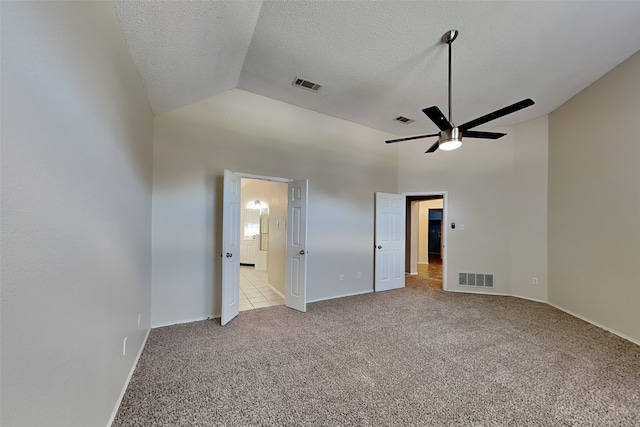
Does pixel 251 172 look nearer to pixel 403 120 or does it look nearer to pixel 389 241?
pixel 403 120

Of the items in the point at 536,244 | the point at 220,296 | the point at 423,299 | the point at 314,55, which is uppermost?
the point at 314,55

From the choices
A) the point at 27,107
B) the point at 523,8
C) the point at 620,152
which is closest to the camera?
the point at 27,107

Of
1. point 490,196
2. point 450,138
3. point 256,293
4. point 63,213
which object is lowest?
point 256,293

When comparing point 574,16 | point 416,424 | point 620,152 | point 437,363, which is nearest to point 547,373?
point 437,363

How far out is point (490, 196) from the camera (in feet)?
16.4

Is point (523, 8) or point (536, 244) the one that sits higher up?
point (523, 8)

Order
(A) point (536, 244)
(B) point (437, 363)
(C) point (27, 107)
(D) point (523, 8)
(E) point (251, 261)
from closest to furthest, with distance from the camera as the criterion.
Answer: (C) point (27, 107) → (D) point (523, 8) → (B) point (437, 363) → (A) point (536, 244) → (E) point (251, 261)

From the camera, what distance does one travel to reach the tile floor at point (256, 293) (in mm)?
4312

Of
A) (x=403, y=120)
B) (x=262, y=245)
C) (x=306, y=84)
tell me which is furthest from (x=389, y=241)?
(x=262, y=245)

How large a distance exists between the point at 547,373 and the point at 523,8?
341 centimetres

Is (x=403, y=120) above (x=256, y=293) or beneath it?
above

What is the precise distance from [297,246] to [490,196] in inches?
157

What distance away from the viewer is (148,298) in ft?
10.2

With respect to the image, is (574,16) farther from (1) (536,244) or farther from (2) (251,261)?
(2) (251,261)
